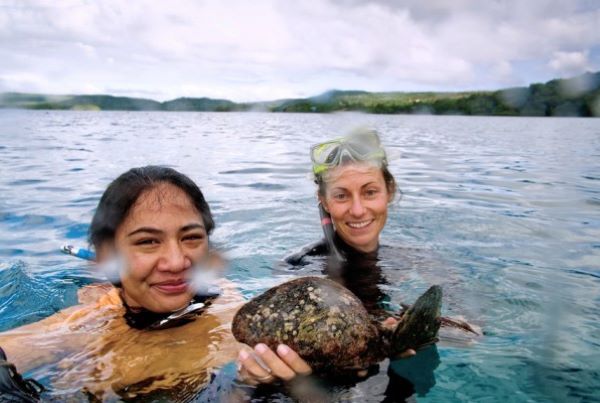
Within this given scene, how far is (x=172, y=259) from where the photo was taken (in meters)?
3.64

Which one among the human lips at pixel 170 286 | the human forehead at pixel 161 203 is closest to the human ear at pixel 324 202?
the human forehead at pixel 161 203

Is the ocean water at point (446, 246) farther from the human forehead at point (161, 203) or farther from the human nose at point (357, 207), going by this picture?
the human forehead at point (161, 203)

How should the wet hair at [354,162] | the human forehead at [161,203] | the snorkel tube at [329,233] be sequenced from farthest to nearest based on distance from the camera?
the snorkel tube at [329,233]
the wet hair at [354,162]
the human forehead at [161,203]

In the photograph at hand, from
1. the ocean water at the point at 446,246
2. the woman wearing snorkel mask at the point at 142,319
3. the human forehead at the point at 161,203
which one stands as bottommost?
the ocean water at the point at 446,246

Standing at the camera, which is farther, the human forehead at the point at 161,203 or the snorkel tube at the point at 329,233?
the snorkel tube at the point at 329,233

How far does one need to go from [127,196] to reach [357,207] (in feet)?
8.32

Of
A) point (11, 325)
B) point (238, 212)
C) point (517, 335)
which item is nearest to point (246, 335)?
point (517, 335)

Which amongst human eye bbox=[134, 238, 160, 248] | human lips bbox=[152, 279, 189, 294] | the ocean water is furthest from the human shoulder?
human eye bbox=[134, 238, 160, 248]

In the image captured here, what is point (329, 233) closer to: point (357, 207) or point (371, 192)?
point (357, 207)

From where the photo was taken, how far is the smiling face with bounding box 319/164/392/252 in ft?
18.2

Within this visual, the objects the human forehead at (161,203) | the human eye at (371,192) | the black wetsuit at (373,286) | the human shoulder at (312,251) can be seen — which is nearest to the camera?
the black wetsuit at (373,286)

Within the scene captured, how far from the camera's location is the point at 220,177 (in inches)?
562

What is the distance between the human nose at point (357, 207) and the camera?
549cm

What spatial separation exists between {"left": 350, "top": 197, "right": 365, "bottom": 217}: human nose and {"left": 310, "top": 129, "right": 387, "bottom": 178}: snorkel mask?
18.1 inches
